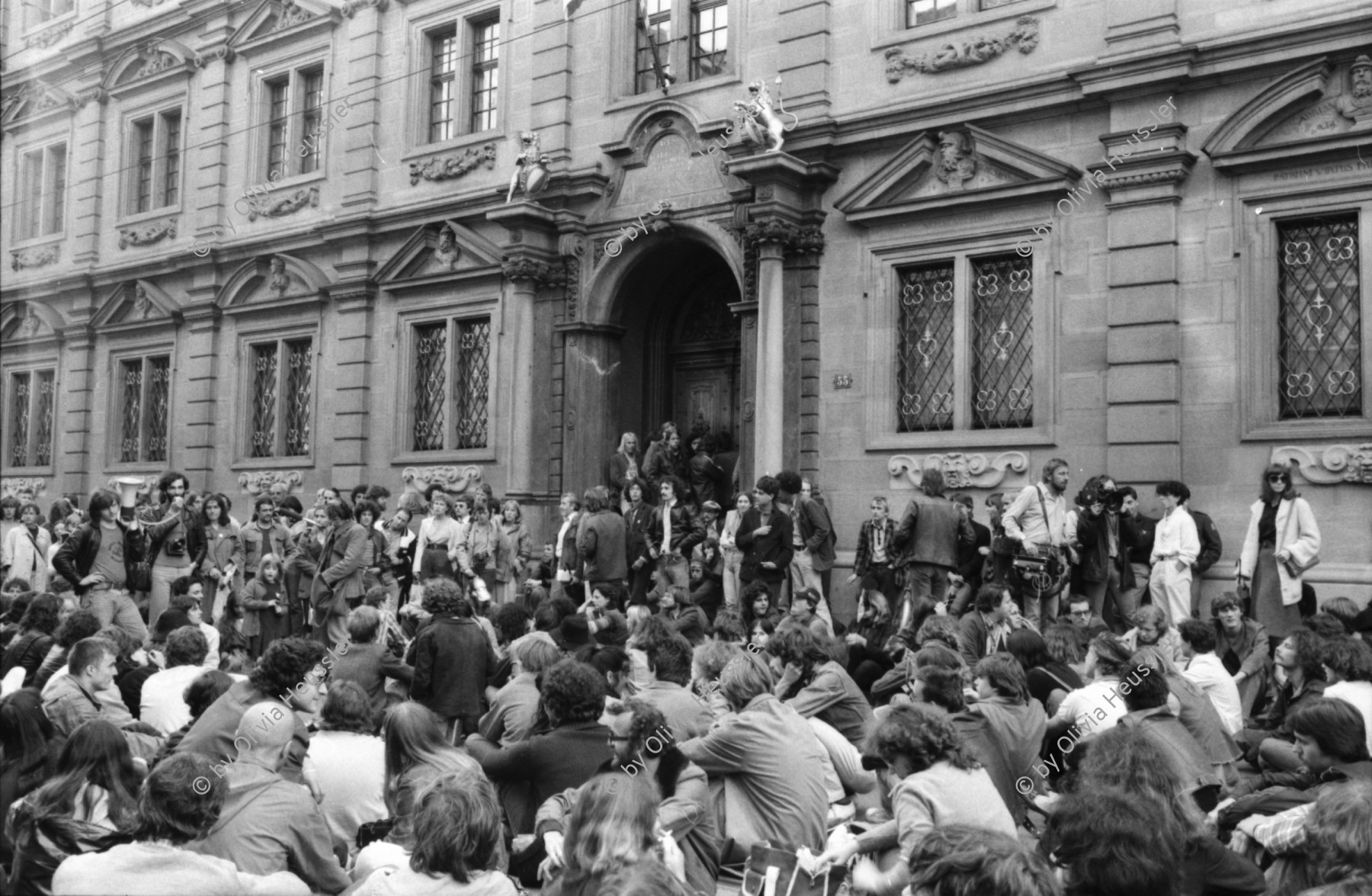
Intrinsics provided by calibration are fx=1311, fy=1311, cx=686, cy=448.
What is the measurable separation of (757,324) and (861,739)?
9.55m

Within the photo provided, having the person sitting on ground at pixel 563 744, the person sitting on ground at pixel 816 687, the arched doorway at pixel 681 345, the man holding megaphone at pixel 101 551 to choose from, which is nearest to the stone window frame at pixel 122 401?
the arched doorway at pixel 681 345

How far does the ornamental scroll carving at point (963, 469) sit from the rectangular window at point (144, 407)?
15930mm

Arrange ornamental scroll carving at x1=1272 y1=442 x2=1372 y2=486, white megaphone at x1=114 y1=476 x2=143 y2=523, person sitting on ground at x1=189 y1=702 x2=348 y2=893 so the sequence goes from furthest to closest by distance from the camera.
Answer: white megaphone at x1=114 y1=476 x2=143 y2=523
ornamental scroll carving at x1=1272 y1=442 x2=1372 y2=486
person sitting on ground at x1=189 y1=702 x2=348 y2=893

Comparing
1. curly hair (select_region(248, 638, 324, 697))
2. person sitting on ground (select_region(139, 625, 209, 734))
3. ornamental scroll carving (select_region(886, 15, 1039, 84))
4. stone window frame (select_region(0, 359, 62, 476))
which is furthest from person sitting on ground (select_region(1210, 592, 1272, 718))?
stone window frame (select_region(0, 359, 62, 476))

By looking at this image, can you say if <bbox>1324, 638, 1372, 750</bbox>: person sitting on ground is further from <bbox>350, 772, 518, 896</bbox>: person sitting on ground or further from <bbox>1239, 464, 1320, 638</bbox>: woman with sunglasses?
<bbox>350, 772, 518, 896</bbox>: person sitting on ground

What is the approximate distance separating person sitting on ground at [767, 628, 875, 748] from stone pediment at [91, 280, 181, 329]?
20.4 meters

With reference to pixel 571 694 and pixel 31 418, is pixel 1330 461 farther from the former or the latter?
pixel 31 418

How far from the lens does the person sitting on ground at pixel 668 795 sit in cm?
587

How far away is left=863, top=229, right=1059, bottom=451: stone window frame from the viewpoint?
14.9 meters

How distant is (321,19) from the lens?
23250 millimetres

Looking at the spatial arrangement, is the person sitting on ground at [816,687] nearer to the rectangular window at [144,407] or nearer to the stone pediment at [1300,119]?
the stone pediment at [1300,119]

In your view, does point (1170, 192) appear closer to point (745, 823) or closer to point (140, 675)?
point (745, 823)

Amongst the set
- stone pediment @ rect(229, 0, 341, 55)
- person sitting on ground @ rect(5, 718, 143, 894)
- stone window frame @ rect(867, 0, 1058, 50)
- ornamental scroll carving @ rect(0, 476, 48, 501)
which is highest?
stone pediment @ rect(229, 0, 341, 55)

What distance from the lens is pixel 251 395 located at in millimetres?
24172
